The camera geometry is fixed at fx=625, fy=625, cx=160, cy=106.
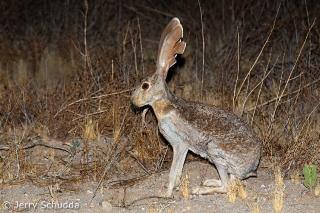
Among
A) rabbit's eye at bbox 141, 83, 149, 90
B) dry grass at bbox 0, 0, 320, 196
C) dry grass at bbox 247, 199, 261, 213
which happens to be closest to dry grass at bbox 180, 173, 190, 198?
dry grass at bbox 0, 0, 320, 196

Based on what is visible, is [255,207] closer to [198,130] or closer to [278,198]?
[278,198]

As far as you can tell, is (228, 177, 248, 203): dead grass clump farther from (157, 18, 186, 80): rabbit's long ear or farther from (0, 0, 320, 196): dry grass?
(157, 18, 186, 80): rabbit's long ear

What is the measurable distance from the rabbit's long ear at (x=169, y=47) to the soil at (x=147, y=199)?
41.7 inches

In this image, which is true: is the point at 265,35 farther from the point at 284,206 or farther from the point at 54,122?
the point at 284,206

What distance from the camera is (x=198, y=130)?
528 cm

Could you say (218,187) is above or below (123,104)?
below

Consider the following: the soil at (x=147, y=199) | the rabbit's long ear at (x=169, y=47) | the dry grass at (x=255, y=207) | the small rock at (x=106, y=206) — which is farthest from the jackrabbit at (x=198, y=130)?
the small rock at (x=106, y=206)

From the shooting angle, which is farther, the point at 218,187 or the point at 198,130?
the point at 218,187

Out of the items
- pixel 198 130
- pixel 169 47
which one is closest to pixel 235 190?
pixel 198 130

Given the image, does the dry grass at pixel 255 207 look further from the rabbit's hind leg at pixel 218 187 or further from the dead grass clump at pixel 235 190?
the rabbit's hind leg at pixel 218 187

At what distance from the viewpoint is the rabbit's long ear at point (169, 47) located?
17.9 feet

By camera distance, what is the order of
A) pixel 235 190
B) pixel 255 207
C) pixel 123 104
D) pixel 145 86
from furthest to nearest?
pixel 123 104 < pixel 145 86 < pixel 235 190 < pixel 255 207

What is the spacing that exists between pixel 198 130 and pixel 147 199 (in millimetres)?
725

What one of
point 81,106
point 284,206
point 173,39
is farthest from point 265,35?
point 284,206
